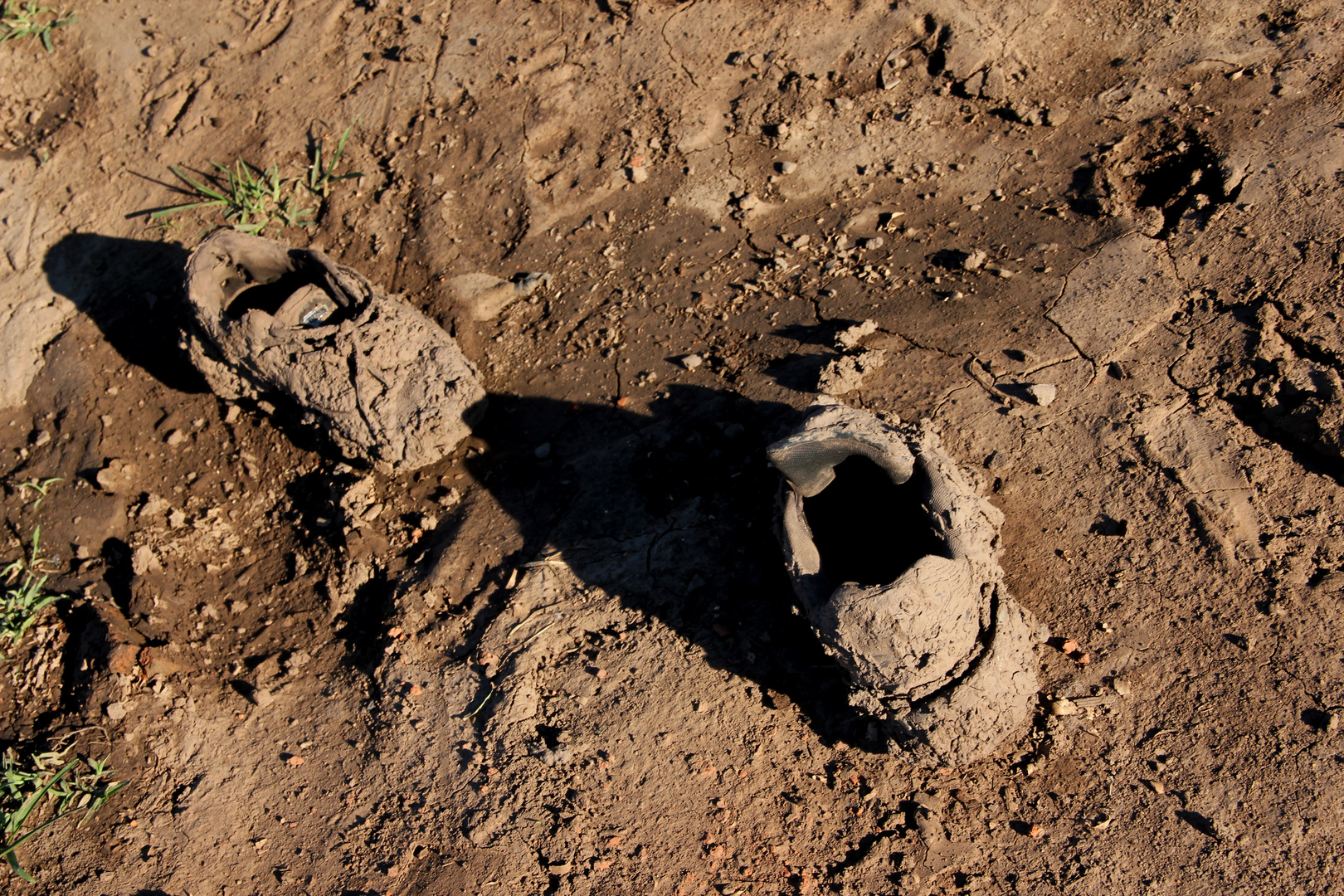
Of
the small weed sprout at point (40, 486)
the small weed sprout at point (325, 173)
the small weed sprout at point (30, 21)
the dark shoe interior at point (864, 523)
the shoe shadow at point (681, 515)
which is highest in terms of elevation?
the small weed sprout at point (30, 21)

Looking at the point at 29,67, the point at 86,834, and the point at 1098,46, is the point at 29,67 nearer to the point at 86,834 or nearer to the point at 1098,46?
the point at 86,834

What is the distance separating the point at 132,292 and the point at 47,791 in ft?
8.00

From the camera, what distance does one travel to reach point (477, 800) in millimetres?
2801

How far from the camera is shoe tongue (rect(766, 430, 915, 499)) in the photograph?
2.45 meters

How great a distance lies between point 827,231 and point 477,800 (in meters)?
2.69

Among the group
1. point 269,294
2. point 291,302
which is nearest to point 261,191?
point 269,294

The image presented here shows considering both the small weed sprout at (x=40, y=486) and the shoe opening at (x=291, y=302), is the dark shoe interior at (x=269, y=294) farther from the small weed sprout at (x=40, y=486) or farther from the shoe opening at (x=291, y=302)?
the small weed sprout at (x=40, y=486)

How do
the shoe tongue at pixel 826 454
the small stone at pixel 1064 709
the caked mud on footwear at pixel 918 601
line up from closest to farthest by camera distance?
the caked mud on footwear at pixel 918 601 < the shoe tongue at pixel 826 454 < the small stone at pixel 1064 709

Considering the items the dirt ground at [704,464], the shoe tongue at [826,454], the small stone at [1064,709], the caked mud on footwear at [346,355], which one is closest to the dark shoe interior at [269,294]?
the caked mud on footwear at [346,355]

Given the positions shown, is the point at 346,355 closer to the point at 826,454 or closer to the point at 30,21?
the point at 826,454

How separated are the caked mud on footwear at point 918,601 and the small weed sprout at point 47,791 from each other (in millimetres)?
2797

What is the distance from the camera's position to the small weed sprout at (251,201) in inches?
168

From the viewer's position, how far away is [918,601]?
2301 millimetres

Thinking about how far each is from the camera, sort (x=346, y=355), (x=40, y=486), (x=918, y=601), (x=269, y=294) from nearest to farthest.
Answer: (x=918, y=601), (x=346, y=355), (x=269, y=294), (x=40, y=486)
